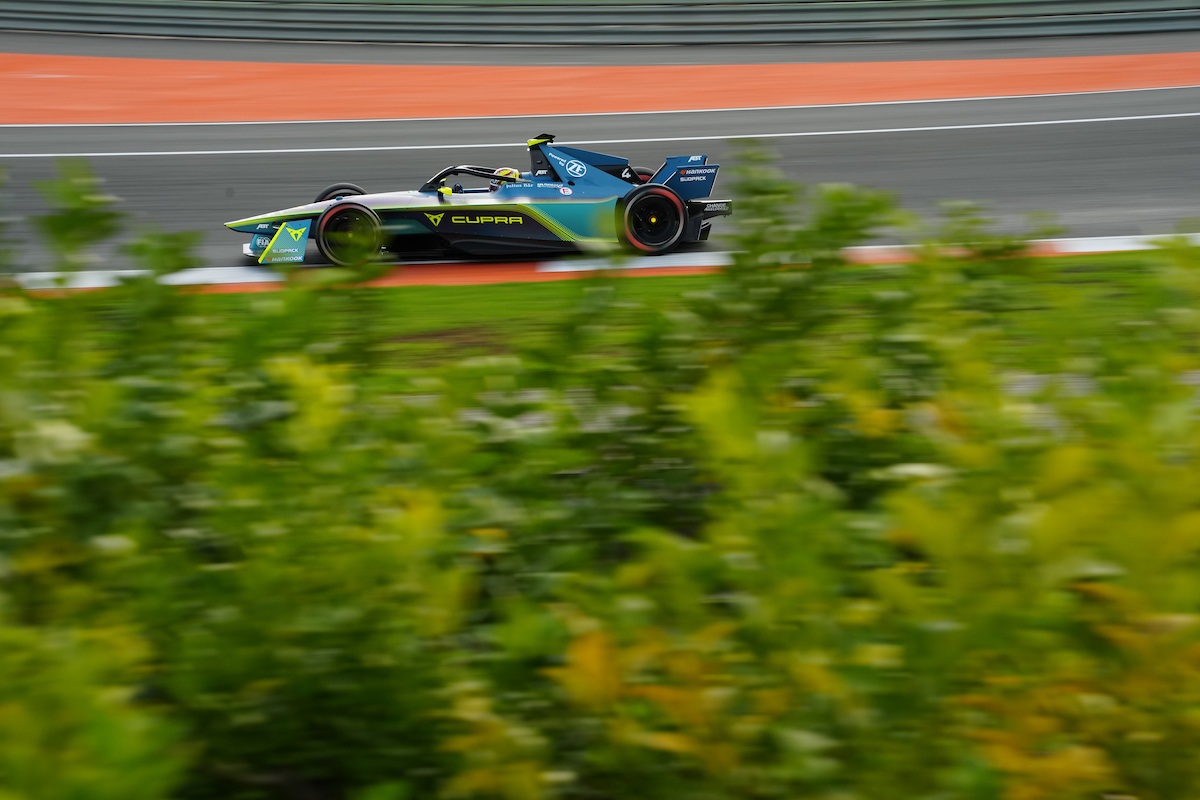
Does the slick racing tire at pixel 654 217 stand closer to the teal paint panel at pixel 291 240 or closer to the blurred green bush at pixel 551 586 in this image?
the teal paint panel at pixel 291 240

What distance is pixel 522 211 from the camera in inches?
409

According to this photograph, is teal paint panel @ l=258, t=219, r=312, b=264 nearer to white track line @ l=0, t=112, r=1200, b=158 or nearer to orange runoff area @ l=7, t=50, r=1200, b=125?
white track line @ l=0, t=112, r=1200, b=158

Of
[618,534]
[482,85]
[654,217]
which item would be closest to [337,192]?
[654,217]

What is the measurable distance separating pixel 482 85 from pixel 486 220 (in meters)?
8.40

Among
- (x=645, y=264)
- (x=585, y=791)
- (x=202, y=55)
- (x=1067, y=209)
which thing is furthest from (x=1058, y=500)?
(x=202, y=55)

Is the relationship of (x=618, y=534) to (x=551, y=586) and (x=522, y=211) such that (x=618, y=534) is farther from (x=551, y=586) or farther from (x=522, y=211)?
(x=522, y=211)

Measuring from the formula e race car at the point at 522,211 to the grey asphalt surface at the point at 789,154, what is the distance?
121 centimetres

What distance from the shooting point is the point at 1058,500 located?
5.14 feet

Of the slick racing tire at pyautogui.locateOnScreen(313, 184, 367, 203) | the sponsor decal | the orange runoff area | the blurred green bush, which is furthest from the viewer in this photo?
the orange runoff area

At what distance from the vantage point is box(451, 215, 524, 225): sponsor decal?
10352 mm

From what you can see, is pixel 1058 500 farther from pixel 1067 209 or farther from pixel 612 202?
pixel 1067 209

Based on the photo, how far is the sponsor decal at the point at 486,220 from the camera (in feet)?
34.0

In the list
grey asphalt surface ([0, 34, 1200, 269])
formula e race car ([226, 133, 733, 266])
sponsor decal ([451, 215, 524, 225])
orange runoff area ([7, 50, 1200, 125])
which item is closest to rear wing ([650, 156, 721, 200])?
formula e race car ([226, 133, 733, 266])

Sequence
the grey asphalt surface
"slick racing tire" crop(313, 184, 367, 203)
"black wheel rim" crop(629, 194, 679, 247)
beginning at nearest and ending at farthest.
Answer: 1. "black wheel rim" crop(629, 194, 679, 247)
2. "slick racing tire" crop(313, 184, 367, 203)
3. the grey asphalt surface
